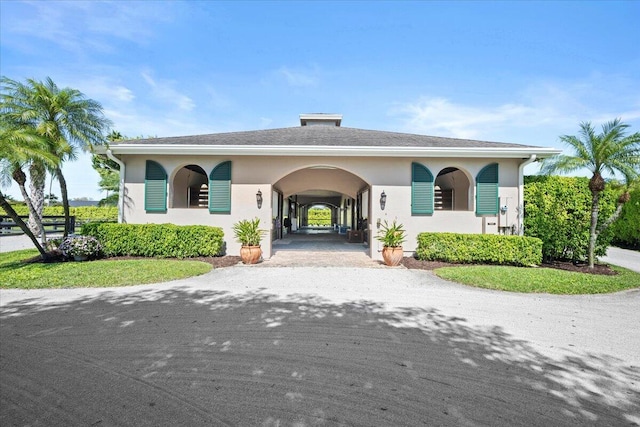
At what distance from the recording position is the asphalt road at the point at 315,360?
2.35 meters

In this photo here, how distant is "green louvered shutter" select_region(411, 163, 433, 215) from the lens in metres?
10.6

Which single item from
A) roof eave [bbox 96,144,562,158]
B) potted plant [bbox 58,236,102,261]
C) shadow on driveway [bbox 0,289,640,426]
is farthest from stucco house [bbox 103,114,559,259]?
shadow on driveway [bbox 0,289,640,426]

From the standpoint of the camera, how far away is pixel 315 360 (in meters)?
3.21

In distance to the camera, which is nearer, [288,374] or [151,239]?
[288,374]

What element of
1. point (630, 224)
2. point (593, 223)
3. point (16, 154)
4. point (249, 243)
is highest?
point (16, 154)

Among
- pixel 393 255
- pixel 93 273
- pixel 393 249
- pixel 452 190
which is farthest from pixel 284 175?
pixel 452 190

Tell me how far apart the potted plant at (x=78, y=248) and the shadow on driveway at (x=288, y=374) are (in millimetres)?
5351

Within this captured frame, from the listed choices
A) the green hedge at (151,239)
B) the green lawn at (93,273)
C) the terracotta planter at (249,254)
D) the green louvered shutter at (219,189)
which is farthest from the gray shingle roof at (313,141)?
the green lawn at (93,273)

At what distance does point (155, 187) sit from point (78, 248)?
285 centimetres

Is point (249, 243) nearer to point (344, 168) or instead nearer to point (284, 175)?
point (284, 175)

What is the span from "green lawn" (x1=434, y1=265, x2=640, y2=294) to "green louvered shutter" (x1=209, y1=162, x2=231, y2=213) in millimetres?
6975

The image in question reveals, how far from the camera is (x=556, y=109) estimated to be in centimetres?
Answer: 1212

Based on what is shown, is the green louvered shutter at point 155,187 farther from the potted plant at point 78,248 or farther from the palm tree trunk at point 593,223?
the palm tree trunk at point 593,223

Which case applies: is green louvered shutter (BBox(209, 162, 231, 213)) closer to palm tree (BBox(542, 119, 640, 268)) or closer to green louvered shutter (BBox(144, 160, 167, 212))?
green louvered shutter (BBox(144, 160, 167, 212))
